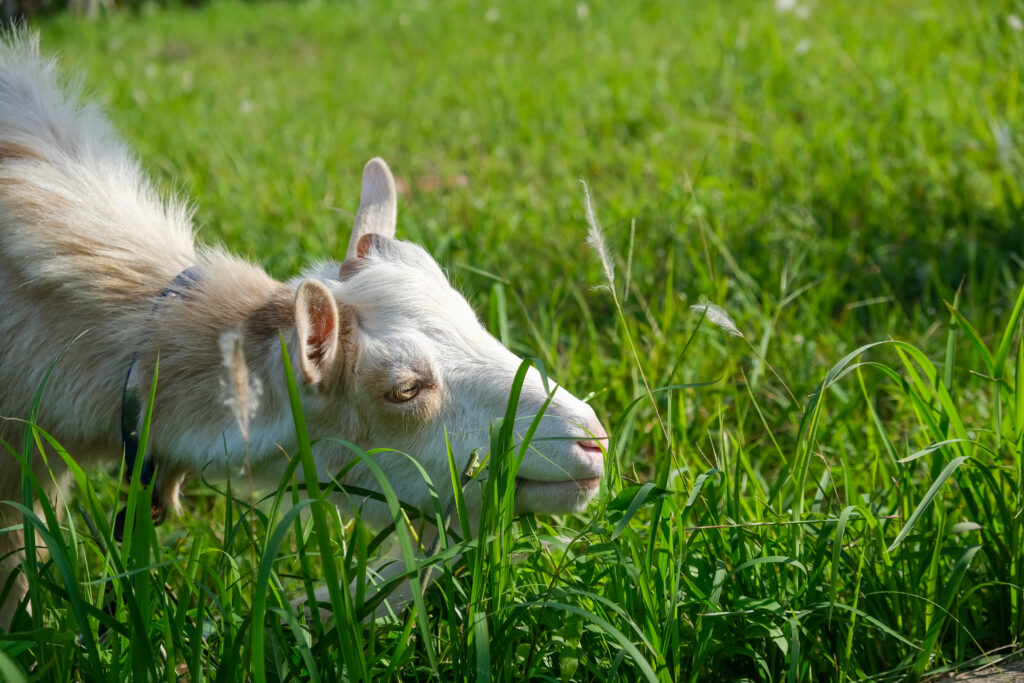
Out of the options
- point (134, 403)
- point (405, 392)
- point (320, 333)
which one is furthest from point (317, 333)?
point (134, 403)

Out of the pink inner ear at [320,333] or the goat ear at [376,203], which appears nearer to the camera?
the pink inner ear at [320,333]

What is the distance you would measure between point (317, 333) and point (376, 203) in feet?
2.27

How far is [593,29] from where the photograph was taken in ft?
30.6

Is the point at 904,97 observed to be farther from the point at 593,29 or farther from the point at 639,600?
the point at 639,600

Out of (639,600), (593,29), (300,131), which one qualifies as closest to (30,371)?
(639,600)

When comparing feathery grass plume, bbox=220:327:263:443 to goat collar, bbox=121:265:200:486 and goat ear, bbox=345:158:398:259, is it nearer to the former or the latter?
goat collar, bbox=121:265:200:486

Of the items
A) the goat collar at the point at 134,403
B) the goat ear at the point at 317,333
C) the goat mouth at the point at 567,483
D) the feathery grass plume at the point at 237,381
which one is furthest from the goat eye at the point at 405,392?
the feathery grass plume at the point at 237,381

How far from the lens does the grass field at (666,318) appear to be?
2.07 m

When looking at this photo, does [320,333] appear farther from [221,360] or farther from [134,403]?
[134,403]

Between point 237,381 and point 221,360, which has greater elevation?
point 237,381

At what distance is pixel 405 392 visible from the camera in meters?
2.27

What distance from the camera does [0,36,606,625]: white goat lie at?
7.47ft

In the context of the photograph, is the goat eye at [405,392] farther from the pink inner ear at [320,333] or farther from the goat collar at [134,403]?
the goat collar at [134,403]

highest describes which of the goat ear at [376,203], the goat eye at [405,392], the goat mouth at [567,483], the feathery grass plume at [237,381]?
the goat ear at [376,203]
